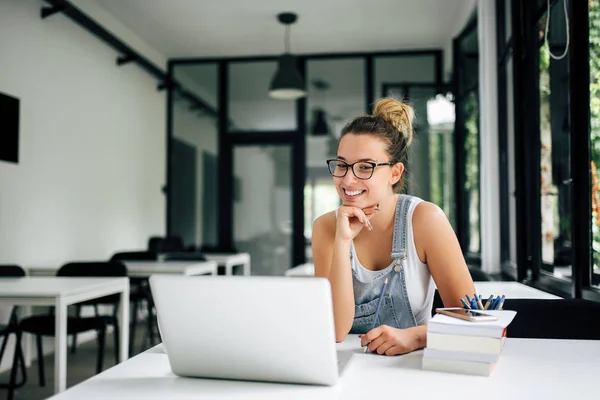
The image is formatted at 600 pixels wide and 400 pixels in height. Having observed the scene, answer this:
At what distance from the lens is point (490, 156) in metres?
4.65

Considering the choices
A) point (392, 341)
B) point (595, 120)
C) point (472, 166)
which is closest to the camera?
point (392, 341)

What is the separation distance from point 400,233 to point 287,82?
16.1ft

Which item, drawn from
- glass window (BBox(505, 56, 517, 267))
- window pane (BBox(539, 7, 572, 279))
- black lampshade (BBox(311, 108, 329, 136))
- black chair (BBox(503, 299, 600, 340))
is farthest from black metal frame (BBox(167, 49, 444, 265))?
black chair (BBox(503, 299, 600, 340))

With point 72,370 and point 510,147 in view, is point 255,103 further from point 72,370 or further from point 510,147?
point 72,370

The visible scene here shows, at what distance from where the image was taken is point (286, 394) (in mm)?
1059

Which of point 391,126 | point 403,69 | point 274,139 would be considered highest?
point 403,69

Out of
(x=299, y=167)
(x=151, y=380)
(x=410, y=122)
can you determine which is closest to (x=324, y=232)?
(x=410, y=122)

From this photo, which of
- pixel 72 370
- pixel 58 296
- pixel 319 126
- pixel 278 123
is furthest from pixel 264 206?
pixel 58 296

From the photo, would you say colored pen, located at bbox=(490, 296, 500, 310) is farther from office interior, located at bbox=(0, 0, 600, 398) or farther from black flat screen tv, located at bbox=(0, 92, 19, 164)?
black flat screen tv, located at bbox=(0, 92, 19, 164)

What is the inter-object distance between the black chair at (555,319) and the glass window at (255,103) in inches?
227

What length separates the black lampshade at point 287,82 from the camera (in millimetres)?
6453

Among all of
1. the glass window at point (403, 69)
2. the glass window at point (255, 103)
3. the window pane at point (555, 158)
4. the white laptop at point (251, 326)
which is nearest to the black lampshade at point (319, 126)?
the glass window at point (255, 103)

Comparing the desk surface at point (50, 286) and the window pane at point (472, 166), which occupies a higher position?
the window pane at point (472, 166)

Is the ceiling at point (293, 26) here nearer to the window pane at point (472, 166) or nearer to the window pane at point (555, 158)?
the window pane at point (472, 166)
